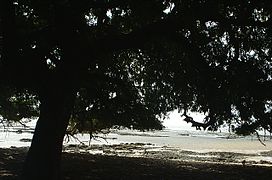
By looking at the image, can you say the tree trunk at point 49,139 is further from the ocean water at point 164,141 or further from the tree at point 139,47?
the ocean water at point 164,141

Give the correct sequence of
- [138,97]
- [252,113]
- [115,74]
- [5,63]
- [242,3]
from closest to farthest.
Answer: [5,63], [242,3], [252,113], [115,74], [138,97]

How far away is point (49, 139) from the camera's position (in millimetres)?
10844

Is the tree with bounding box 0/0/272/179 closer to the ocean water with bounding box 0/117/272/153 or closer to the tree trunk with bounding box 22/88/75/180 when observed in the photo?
the tree trunk with bounding box 22/88/75/180

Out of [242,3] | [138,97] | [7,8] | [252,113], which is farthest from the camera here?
[138,97]

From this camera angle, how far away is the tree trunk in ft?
35.3

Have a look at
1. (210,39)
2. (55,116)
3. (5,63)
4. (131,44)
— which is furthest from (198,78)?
(5,63)

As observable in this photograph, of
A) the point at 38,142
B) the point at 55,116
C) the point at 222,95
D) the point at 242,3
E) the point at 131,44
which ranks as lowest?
the point at 38,142

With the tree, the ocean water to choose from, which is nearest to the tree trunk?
the tree

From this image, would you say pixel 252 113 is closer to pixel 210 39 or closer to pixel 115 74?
pixel 210 39

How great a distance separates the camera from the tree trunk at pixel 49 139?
1075 cm

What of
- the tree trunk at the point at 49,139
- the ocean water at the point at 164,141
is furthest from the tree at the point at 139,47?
the ocean water at the point at 164,141

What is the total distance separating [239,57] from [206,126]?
2236 millimetres

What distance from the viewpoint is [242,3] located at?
10.6m

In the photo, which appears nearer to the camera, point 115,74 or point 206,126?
point 206,126
